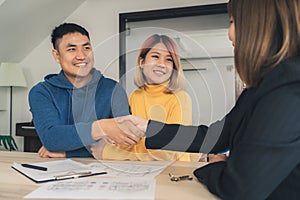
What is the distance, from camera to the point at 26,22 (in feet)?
8.66

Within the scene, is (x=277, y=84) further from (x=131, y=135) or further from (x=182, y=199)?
(x=131, y=135)

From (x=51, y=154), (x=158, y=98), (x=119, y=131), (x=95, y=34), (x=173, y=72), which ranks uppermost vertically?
(x=95, y=34)

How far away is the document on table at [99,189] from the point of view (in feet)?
2.05

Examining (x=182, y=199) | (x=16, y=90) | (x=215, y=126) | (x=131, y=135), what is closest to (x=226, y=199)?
(x=182, y=199)

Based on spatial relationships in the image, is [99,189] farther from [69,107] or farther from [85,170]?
[69,107]

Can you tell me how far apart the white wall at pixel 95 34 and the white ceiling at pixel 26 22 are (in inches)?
3.1

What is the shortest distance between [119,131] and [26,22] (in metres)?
2.03

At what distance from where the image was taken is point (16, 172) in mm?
845

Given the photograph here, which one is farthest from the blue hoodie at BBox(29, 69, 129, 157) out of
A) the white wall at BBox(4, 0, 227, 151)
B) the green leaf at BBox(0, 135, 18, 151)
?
the green leaf at BBox(0, 135, 18, 151)

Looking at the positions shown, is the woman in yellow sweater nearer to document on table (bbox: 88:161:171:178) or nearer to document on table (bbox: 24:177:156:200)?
document on table (bbox: 88:161:171:178)

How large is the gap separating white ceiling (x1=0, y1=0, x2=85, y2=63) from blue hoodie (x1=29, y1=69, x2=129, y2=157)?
1366 mm

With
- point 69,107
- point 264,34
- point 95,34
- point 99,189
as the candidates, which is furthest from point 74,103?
point 95,34

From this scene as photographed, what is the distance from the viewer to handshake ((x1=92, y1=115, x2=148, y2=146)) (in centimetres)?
100

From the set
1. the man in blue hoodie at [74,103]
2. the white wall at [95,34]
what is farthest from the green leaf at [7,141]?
the man in blue hoodie at [74,103]
